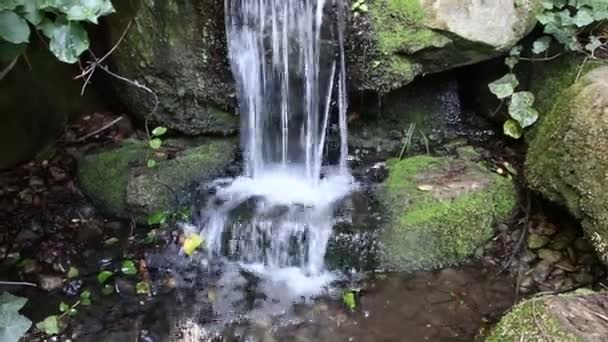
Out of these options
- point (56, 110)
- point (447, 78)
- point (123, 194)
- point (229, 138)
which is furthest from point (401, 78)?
point (56, 110)

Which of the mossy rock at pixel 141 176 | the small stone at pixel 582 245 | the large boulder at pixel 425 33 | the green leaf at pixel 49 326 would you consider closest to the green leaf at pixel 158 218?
the mossy rock at pixel 141 176

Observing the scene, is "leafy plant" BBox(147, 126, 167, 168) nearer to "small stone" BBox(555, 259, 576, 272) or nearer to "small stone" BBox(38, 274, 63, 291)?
"small stone" BBox(38, 274, 63, 291)

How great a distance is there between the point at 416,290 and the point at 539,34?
183 cm

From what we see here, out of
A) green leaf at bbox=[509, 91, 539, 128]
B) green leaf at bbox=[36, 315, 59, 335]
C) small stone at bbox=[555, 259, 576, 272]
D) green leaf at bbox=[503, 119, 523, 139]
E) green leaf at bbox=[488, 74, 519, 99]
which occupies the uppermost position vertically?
green leaf at bbox=[488, 74, 519, 99]

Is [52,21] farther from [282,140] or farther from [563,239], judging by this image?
[563,239]

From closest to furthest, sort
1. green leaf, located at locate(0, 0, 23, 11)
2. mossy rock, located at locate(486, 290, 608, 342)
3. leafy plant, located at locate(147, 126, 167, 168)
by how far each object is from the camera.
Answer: green leaf, located at locate(0, 0, 23, 11), mossy rock, located at locate(486, 290, 608, 342), leafy plant, located at locate(147, 126, 167, 168)

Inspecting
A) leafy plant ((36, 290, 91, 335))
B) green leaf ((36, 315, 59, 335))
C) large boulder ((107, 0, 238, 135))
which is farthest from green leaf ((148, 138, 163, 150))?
green leaf ((36, 315, 59, 335))

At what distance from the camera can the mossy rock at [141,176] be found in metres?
3.93

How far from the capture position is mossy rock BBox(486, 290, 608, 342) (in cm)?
248

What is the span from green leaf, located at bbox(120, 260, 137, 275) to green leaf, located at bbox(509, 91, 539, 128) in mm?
2479

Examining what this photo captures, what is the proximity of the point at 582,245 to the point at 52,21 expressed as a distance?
2.91 meters

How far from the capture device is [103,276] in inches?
139

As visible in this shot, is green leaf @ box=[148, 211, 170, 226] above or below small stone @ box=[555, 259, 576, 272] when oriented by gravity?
above

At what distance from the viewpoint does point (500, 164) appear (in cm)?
411
